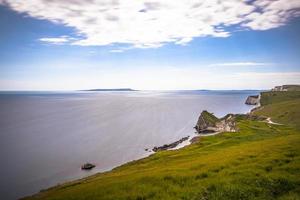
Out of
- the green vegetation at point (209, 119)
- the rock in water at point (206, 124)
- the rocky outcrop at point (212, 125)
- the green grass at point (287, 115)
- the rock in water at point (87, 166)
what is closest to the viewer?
the rock in water at point (87, 166)

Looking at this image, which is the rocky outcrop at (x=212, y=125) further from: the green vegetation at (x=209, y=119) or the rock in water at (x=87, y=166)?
the rock in water at (x=87, y=166)

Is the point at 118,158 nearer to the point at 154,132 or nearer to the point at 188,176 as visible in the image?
the point at 154,132

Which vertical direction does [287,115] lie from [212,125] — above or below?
above

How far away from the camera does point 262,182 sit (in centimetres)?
2255

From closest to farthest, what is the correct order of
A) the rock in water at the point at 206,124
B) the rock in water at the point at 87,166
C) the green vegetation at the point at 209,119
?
1. the rock in water at the point at 87,166
2. the rock in water at the point at 206,124
3. the green vegetation at the point at 209,119

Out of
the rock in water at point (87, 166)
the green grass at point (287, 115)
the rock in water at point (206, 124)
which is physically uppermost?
the green grass at point (287, 115)

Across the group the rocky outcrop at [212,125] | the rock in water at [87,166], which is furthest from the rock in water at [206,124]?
the rock in water at [87,166]

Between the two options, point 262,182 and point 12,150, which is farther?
point 12,150

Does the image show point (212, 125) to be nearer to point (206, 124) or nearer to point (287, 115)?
point (206, 124)

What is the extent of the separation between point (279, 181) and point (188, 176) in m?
8.59

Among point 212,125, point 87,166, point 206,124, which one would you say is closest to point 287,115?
point 212,125

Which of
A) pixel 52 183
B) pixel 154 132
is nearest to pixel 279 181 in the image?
pixel 52 183

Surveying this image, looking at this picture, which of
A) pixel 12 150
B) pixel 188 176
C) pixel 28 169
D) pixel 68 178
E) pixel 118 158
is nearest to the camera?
pixel 188 176

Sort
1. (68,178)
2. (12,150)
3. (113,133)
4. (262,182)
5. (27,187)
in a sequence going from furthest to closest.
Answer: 1. (113,133)
2. (12,150)
3. (68,178)
4. (27,187)
5. (262,182)
